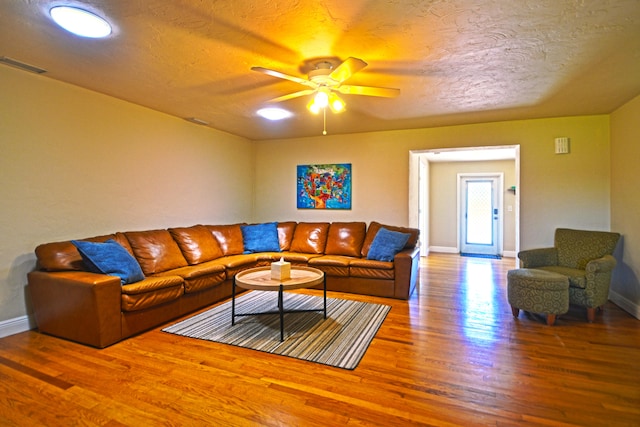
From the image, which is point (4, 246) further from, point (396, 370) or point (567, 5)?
point (567, 5)

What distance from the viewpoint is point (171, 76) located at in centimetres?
291

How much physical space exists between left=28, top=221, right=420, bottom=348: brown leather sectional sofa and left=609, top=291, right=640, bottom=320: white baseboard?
2.22 meters

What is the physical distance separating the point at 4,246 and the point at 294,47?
9.68 ft

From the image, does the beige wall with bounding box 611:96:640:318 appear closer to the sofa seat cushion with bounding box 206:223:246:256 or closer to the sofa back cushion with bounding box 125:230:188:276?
the sofa seat cushion with bounding box 206:223:246:256

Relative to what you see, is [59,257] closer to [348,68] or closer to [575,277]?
[348,68]

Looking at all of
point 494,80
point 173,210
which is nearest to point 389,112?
point 494,80

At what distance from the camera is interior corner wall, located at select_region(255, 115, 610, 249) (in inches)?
161

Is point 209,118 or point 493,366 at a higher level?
point 209,118

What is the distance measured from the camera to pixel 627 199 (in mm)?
3570

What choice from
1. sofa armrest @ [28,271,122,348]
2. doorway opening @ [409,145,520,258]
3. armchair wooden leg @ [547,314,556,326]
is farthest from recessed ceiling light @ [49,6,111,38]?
doorway opening @ [409,145,520,258]

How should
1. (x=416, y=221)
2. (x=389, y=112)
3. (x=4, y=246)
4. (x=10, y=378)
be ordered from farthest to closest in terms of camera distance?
(x=416, y=221) → (x=389, y=112) → (x=4, y=246) → (x=10, y=378)

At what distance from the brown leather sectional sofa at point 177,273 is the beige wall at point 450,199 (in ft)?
12.4

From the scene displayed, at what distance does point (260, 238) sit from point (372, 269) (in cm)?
181

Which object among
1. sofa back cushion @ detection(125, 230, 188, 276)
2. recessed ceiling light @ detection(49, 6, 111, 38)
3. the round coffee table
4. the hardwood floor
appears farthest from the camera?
sofa back cushion @ detection(125, 230, 188, 276)
